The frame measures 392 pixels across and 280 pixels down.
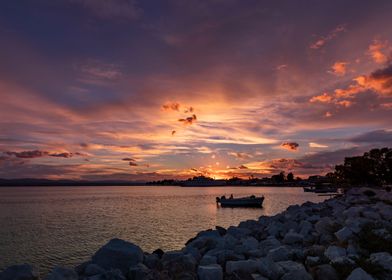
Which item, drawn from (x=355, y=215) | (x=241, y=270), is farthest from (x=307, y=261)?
(x=355, y=215)

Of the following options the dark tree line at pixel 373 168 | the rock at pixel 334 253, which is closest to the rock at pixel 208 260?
the rock at pixel 334 253

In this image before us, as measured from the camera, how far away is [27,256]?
79.9 ft

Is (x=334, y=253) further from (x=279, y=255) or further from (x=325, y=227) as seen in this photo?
(x=325, y=227)

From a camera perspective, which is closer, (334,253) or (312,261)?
(312,261)

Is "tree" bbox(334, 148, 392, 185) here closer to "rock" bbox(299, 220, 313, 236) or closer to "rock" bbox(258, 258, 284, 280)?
"rock" bbox(299, 220, 313, 236)

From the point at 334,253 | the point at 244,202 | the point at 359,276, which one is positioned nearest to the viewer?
the point at 359,276

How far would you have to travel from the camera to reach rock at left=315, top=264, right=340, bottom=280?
952 centimetres

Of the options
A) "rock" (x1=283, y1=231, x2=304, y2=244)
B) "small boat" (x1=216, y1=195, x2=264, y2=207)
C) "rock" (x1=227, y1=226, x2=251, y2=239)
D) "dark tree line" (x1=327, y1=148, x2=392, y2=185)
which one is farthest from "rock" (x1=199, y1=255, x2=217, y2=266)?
"dark tree line" (x1=327, y1=148, x2=392, y2=185)

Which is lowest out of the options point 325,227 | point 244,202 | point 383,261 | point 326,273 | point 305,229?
point 244,202

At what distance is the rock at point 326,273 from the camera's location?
952cm

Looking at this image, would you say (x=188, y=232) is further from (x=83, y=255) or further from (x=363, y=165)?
(x=363, y=165)

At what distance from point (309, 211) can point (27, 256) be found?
19.3 m

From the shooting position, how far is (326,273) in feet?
31.5

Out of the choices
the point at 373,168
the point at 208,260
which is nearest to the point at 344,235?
the point at 208,260
